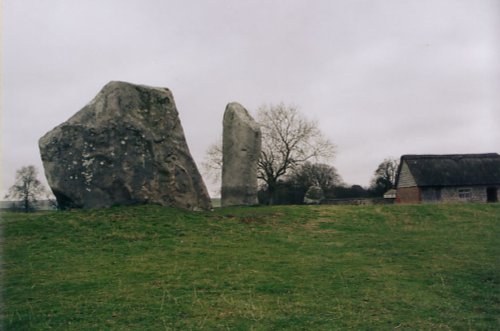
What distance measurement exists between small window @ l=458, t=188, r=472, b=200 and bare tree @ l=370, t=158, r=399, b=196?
24777 millimetres

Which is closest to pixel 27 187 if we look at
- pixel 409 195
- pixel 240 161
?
pixel 240 161

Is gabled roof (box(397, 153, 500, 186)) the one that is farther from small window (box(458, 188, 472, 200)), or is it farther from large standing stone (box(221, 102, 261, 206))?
large standing stone (box(221, 102, 261, 206))

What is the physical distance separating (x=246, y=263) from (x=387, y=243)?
4.63 meters

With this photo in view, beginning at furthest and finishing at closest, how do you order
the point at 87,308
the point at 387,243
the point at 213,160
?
the point at 213,160 → the point at 387,243 → the point at 87,308

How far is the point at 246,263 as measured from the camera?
10172mm

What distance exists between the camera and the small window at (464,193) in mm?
34656

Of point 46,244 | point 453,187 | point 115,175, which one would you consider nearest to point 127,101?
point 115,175

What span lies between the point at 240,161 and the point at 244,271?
11141mm

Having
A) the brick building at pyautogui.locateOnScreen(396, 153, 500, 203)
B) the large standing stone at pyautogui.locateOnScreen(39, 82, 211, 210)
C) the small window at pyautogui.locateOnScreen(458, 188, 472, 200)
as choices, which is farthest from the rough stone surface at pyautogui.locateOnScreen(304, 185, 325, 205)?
the large standing stone at pyautogui.locateOnScreen(39, 82, 211, 210)

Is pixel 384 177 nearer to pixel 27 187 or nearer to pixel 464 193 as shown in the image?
pixel 464 193

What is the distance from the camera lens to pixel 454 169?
35.4m

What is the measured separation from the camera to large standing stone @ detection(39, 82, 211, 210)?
14.8 meters

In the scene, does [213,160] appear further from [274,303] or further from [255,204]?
[274,303]

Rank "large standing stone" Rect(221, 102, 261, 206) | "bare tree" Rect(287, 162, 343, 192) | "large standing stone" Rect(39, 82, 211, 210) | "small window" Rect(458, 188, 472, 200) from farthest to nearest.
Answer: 1. "bare tree" Rect(287, 162, 343, 192)
2. "small window" Rect(458, 188, 472, 200)
3. "large standing stone" Rect(221, 102, 261, 206)
4. "large standing stone" Rect(39, 82, 211, 210)
